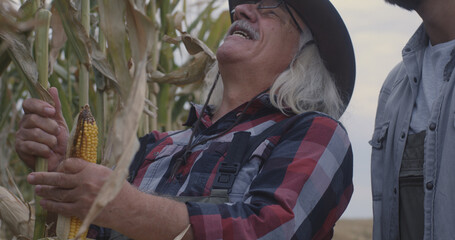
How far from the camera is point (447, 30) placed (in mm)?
1622

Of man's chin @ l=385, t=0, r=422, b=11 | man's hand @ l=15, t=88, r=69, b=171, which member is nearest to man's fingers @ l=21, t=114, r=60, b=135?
man's hand @ l=15, t=88, r=69, b=171

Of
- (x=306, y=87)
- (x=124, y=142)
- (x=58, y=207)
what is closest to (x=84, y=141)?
(x=58, y=207)

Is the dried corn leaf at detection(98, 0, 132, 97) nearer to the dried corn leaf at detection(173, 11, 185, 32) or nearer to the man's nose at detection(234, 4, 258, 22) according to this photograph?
the man's nose at detection(234, 4, 258, 22)

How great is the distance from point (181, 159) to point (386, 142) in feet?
2.05

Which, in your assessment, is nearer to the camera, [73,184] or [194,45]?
[73,184]

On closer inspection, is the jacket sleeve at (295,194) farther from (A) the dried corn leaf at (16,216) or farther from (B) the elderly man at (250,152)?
(A) the dried corn leaf at (16,216)

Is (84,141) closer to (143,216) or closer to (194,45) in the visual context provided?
(143,216)

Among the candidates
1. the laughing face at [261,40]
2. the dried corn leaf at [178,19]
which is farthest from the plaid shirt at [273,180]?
the dried corn leaf at [178,19]

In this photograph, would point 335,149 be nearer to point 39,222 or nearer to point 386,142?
point 386,142

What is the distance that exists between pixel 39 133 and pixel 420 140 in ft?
3.35

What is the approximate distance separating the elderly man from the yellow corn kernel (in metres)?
0.02

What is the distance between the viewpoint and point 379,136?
1.76 metres

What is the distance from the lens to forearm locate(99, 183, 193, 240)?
1.09 meters

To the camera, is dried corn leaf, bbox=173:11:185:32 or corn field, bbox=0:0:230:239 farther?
dried corn leaf, bbox=173:11:185:32
